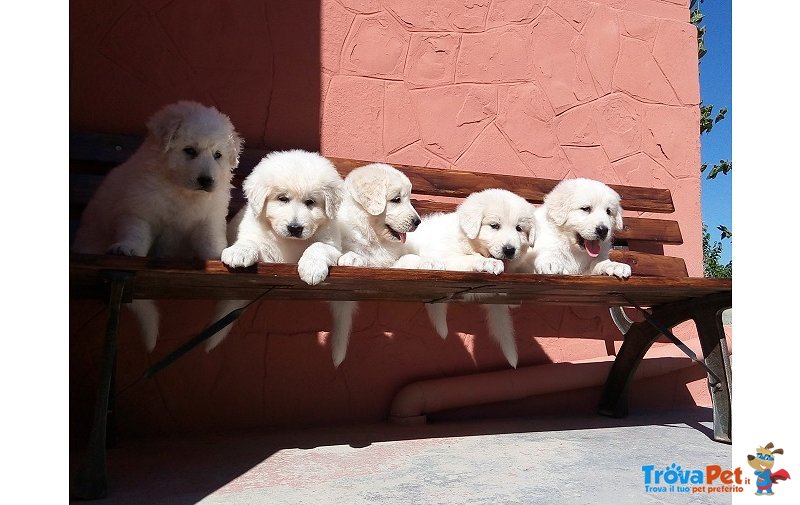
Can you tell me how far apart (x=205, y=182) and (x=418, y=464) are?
165cm

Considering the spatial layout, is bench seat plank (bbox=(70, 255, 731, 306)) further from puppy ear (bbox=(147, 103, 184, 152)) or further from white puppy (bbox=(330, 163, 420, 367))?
puppy ear (bbox=(147, 103, 184, 152))

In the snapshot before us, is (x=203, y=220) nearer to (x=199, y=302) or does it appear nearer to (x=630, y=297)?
(x=199, y=302)

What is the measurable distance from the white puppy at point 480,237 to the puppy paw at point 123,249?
53.3 inches

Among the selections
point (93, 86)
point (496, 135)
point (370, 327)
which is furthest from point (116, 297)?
point (496, 135)

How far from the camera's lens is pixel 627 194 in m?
5.04

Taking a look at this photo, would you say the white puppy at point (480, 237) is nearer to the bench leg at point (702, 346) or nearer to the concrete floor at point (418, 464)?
the concrete floor at point (418, 464)

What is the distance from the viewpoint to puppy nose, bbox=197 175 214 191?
2949 millimetres

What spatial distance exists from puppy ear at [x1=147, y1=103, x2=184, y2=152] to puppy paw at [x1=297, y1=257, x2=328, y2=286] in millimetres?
880

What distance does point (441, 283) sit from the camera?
3018mm

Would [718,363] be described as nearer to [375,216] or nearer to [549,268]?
[549,268]

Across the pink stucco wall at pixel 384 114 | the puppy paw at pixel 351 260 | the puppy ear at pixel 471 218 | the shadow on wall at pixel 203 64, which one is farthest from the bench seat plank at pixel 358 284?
the shadow on wall at pixel 203 64

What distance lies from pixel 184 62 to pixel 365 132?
1242 mm
